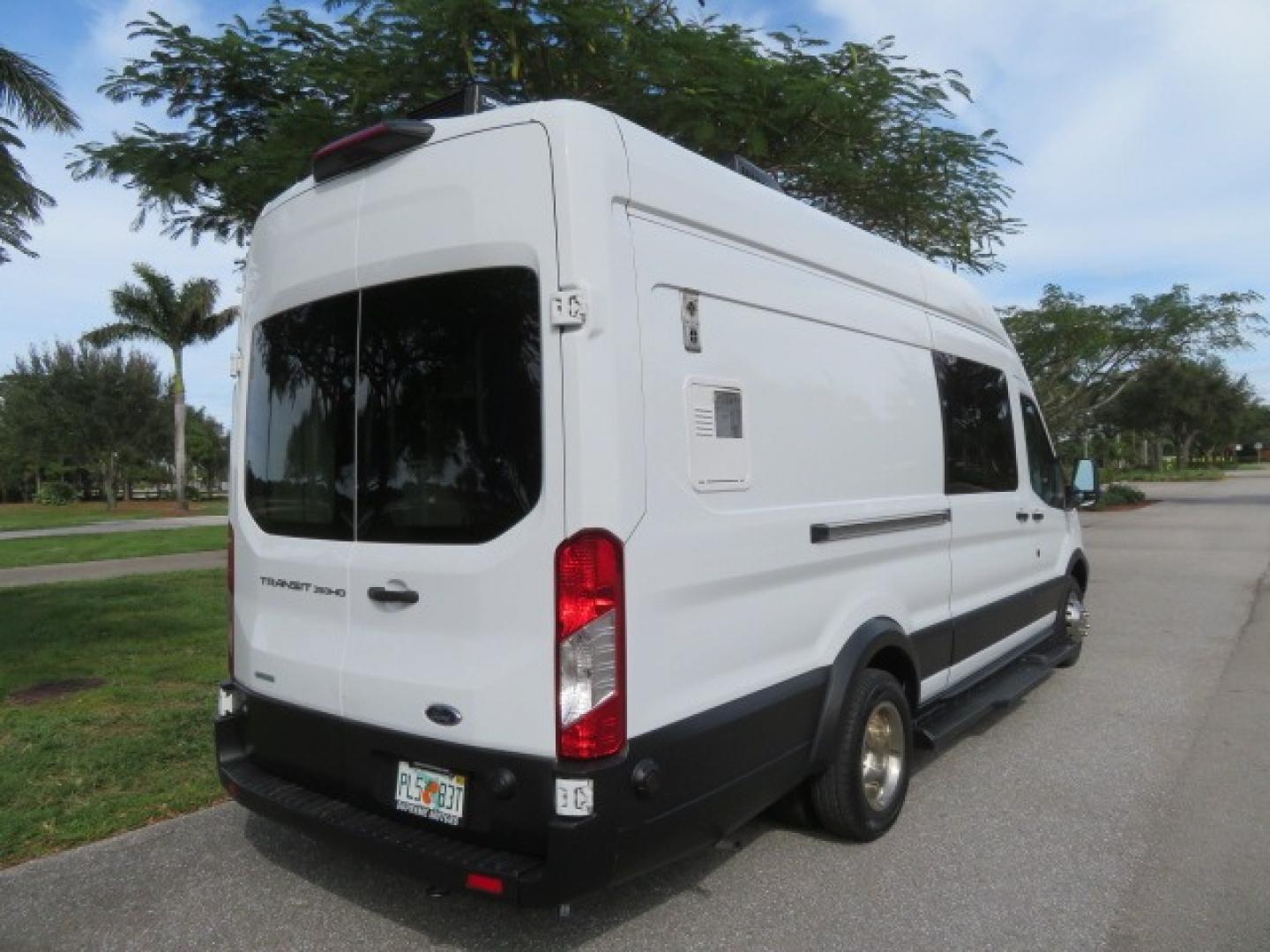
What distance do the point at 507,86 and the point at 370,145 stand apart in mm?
4622

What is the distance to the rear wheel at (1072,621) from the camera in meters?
6.42

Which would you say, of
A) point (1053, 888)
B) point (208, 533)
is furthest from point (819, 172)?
point (208, 533)

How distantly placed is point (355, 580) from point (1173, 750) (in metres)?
4.43

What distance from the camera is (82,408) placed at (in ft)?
130

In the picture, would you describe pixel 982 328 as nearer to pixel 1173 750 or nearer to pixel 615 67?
pixel 1173 750

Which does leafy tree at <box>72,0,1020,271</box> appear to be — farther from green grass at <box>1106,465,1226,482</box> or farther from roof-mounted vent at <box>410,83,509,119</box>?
green grass at <box>1106,465,1226,482</box>

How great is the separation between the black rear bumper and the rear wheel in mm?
3757

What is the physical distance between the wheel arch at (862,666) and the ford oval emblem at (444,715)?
1.38 meters

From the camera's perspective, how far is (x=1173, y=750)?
16.3 ft

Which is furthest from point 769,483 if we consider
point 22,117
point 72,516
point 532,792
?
point 72,516

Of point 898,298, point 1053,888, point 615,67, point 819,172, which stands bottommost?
point 1053,888

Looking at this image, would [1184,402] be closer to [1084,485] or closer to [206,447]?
[1084,485]

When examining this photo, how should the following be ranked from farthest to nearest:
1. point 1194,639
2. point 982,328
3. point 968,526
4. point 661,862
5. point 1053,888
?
point 1194,639 < point 982,328 < point 968,526 < point 1053,888 < point 661,862

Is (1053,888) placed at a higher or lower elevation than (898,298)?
lower
